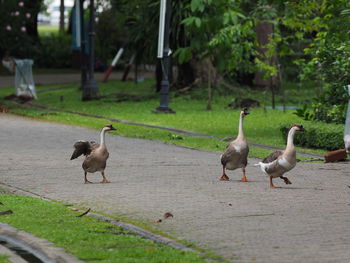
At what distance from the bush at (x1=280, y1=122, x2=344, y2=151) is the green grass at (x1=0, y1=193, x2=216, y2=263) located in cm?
949

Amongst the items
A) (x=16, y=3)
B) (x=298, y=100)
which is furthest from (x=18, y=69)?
(x=16, y=3)

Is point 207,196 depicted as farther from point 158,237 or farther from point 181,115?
point 181,115

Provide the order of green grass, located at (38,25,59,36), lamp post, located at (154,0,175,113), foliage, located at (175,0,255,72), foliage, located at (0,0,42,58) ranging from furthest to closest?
1. green grass, located at (38,25,59,36)
2. foliage, located at (0,0,42,58)
3. lamp post, located at (154,0,175,113)
4. foliage, located at (175,0,255,72)

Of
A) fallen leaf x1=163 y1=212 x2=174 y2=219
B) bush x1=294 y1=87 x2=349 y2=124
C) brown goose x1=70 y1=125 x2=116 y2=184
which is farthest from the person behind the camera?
bush x1=294 y1=87 x2=349 y2=124

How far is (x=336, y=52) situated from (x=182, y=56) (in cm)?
509

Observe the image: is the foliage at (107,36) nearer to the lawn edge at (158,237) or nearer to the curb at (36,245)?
the lawn edge at (158,237)

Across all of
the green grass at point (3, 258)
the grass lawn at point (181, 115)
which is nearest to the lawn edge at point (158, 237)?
the green grass at point (3, 258)

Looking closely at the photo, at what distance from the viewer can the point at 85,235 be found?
1021 cm

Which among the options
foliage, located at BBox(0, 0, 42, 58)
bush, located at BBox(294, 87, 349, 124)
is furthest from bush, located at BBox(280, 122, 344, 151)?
foliage, located at BBox(0, 0, 42, 58)

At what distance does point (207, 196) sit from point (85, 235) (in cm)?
343

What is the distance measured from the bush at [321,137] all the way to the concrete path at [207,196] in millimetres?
2673

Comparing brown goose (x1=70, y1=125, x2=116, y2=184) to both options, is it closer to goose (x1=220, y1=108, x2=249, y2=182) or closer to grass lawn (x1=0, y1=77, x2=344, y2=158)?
goose (x1=220, y1=108, x2=249, y2=182)

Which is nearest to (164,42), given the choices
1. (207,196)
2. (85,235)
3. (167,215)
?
(207,196)

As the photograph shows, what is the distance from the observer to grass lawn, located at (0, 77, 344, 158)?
77.3 ft
